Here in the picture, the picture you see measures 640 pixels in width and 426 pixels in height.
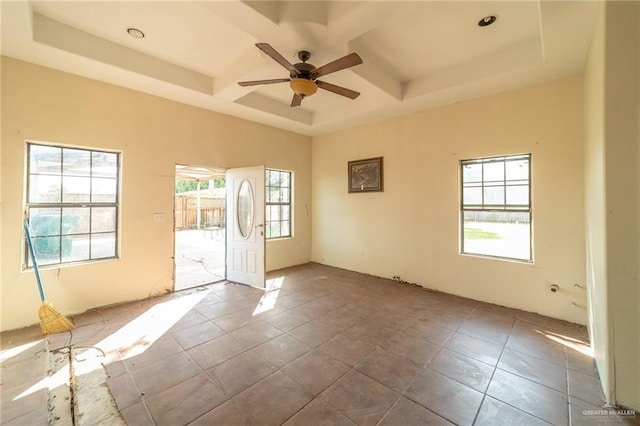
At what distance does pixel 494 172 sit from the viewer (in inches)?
147

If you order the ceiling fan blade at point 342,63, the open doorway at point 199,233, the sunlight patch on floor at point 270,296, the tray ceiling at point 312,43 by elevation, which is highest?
the tray ceiling at point 312,43

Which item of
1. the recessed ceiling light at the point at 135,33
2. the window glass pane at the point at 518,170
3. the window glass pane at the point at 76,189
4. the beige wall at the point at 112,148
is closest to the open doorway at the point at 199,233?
the beige wall at the point at 112,148

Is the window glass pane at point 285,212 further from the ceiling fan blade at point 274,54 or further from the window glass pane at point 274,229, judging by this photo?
the ceiling fan blade at point 274,54

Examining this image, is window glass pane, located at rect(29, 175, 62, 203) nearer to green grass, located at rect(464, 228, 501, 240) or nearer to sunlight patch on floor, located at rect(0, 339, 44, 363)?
sunlight patch on floor, located at rect(0, 339, 44, 363)

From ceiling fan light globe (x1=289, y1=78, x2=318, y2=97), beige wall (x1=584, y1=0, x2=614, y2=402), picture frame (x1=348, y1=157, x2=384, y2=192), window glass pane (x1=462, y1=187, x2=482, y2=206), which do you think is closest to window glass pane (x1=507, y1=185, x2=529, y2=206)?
window glass pane (x1=462, y1=187, x2=482, y2=206)

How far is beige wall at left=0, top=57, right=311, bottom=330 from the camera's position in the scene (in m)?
2.84

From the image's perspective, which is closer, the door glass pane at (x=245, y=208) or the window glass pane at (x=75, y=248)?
the window glass pane at (x=75, y=248)

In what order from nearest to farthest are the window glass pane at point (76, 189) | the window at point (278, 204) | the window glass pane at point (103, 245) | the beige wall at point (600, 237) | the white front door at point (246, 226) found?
the beige wall at point (600, 237), the window glass pane at point (76, 189), the window glass pane at point (103, 245), the white front door at point (246, 226), the window at point (278, 204)

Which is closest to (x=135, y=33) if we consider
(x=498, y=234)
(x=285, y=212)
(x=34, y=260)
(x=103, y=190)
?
(x=103, y=190)

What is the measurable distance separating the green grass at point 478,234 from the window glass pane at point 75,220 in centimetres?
548

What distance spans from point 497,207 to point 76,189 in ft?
19.0

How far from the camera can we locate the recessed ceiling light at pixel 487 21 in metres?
2.51

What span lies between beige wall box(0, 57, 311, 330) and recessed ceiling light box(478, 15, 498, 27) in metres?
3.84

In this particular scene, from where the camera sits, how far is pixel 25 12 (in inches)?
88.0
